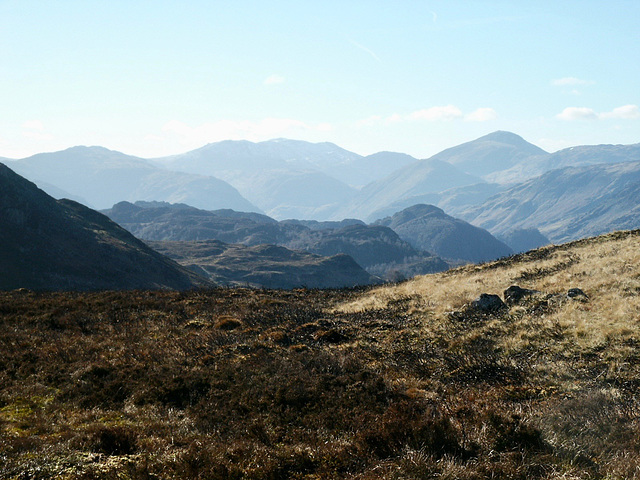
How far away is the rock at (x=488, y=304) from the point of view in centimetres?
2100

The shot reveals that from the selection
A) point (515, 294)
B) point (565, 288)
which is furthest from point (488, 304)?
point (565, 288)

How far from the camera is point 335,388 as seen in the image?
12844 mm

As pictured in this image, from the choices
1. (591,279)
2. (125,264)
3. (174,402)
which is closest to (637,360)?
(591,279)

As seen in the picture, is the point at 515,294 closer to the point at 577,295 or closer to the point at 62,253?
the point at 577,295

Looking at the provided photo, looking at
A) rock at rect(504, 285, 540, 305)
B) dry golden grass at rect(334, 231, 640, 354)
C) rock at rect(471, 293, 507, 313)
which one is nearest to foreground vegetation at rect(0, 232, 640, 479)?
dry golden grass at rect(334, 231, 640, 354)

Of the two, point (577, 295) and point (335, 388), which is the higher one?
point (577, 295)

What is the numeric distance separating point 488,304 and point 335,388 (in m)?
11.8

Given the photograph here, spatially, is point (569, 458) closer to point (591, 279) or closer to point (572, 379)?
point (572, 379)

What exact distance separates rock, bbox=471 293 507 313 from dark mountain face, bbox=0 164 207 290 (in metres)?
134

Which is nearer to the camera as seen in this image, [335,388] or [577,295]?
[335,388]

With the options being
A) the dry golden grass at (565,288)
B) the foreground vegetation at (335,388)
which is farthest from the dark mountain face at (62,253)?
the dry golden grass at (565,288)

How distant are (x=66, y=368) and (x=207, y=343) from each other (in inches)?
210

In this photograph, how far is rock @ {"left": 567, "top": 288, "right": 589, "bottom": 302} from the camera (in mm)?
19288

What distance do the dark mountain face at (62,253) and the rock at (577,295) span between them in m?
138
